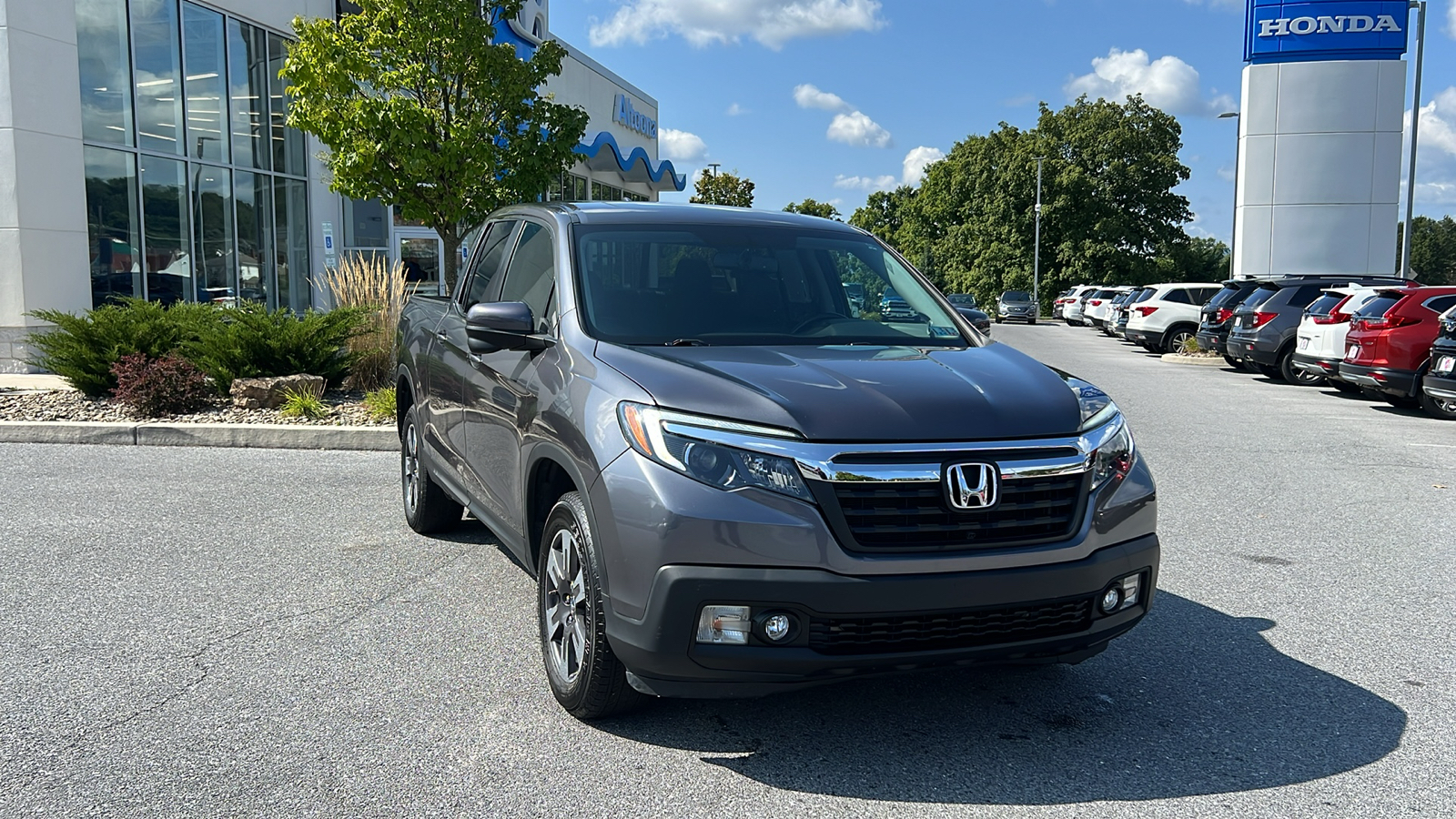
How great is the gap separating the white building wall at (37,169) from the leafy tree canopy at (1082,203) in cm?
5608

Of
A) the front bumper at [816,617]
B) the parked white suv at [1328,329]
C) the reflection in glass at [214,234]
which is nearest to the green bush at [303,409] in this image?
the front bumper at [816,617]

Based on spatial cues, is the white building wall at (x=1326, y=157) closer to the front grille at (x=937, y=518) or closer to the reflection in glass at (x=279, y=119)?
the reflection in glass at (x=279, y=119)

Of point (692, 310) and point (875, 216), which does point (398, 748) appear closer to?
point (692, 310)

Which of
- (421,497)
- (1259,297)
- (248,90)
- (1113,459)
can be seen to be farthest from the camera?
(248,90)

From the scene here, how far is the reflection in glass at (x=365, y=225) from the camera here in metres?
25.4

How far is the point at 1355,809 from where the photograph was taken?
11.0 feet

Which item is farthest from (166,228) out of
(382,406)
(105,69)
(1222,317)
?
(1222,317)

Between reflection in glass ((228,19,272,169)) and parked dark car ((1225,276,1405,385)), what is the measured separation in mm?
17746

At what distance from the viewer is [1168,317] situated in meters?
27.8

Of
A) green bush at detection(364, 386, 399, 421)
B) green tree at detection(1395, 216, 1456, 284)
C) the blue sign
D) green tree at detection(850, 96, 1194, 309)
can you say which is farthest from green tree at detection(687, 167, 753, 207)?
green tree at detection(1395, 216, 1456, 284)

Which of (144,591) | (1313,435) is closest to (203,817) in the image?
(144,591)

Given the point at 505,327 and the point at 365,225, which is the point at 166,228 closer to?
the point at 365,225

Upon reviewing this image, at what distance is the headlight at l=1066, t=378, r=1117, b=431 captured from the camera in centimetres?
381

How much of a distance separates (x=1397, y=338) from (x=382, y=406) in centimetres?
1172
